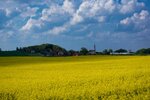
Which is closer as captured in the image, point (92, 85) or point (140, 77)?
point (92, 85)

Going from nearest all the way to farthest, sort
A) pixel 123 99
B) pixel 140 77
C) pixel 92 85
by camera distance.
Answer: pixel 123 99
pixel 92 85
pixel 140 77

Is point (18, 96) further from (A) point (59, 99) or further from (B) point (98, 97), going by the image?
(B) point (98, 97)

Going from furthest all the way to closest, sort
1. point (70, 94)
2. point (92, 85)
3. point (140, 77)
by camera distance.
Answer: point (140, 77), point (92, 85), point (70, 94)

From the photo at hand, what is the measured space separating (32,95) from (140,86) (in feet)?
19.5

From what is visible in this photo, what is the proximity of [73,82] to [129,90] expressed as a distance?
4.60 m

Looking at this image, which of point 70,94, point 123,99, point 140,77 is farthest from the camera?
point 140,77

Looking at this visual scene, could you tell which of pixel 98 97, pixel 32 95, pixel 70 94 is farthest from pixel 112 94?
pixel 32 95

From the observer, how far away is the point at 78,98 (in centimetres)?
1823

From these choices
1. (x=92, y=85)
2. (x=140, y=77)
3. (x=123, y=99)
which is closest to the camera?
(x=123, y=99)

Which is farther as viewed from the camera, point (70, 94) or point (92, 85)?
point (92, 85)

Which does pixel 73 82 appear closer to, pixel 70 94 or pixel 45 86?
pixel 45 86

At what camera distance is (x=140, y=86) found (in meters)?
19.9

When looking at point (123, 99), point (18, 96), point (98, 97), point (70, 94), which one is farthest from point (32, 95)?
point (123, 99)

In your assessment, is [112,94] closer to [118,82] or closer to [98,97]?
[98,97]
